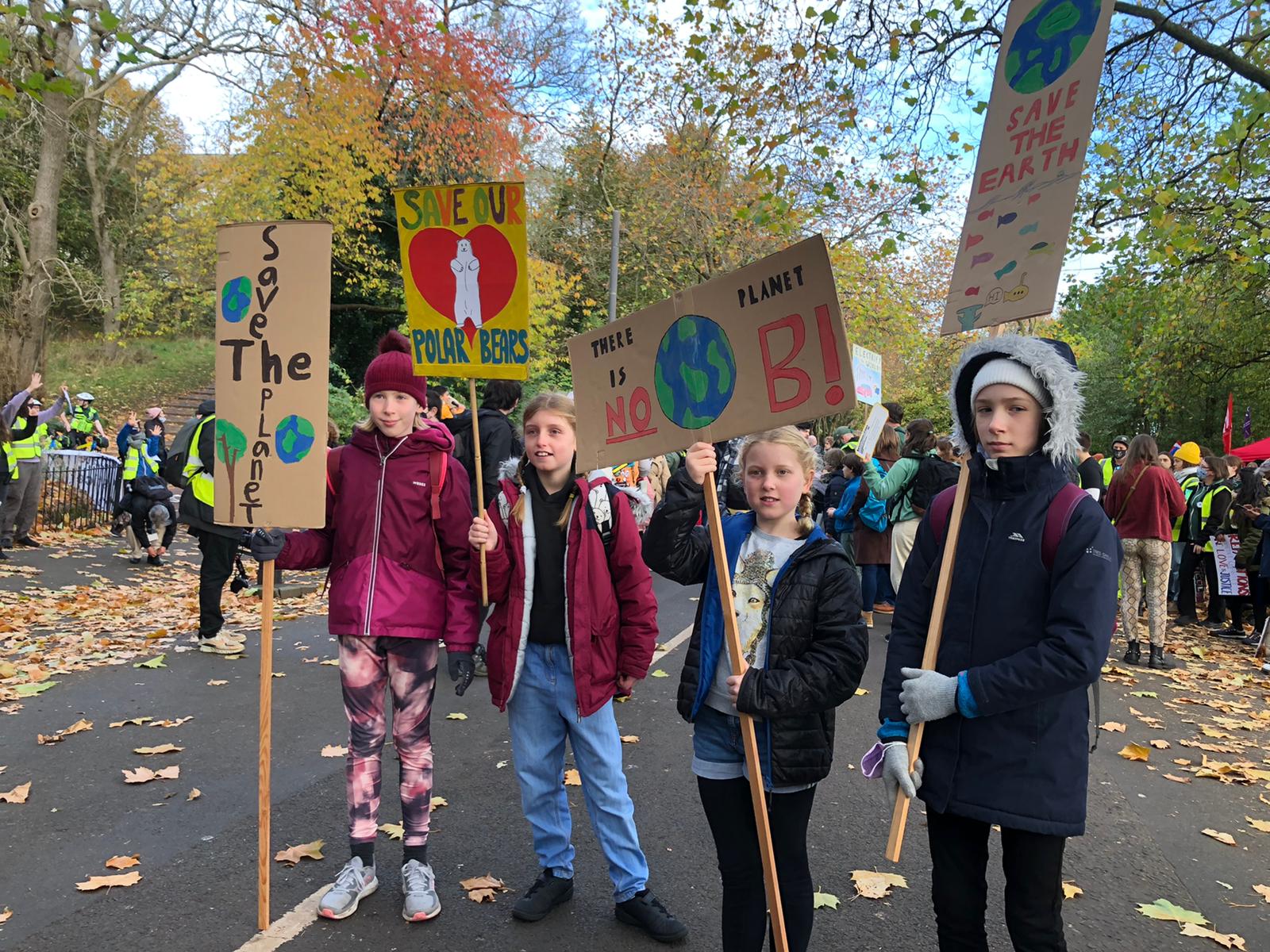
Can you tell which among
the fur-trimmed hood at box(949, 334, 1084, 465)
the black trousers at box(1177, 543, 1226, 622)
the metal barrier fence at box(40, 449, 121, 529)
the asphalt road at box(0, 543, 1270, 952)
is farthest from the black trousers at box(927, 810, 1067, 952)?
the metal barrier fence at box(40, 449, 121, 529)

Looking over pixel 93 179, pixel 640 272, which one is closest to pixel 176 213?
pixel 93 179

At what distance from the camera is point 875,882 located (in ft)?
12.3

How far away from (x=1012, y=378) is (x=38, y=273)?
54.3ft

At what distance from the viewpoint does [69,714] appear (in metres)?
5.67

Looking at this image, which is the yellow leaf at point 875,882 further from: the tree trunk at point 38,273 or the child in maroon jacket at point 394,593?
the tree trunk at point 38,273

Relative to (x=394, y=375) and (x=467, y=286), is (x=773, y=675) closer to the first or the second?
(x=394, y=375)

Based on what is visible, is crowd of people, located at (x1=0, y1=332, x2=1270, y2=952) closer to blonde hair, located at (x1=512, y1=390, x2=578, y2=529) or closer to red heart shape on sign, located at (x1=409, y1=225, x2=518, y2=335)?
blonde hair, located at (x1=512, y1=390, x2=578, y2=529)

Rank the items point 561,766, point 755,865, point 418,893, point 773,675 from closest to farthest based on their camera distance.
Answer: point 773,675
point 755,865
point 418,893
point 561,766

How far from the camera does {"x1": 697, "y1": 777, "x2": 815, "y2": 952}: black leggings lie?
2.70 m

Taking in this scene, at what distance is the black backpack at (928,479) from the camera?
8234 millimetres

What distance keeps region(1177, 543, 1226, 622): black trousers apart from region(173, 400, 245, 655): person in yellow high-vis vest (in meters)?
11.5

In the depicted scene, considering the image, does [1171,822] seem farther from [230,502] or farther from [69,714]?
[69,714]

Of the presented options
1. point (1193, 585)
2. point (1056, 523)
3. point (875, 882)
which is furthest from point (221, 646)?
point (1193, 585)

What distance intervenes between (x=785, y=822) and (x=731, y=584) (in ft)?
2.45
